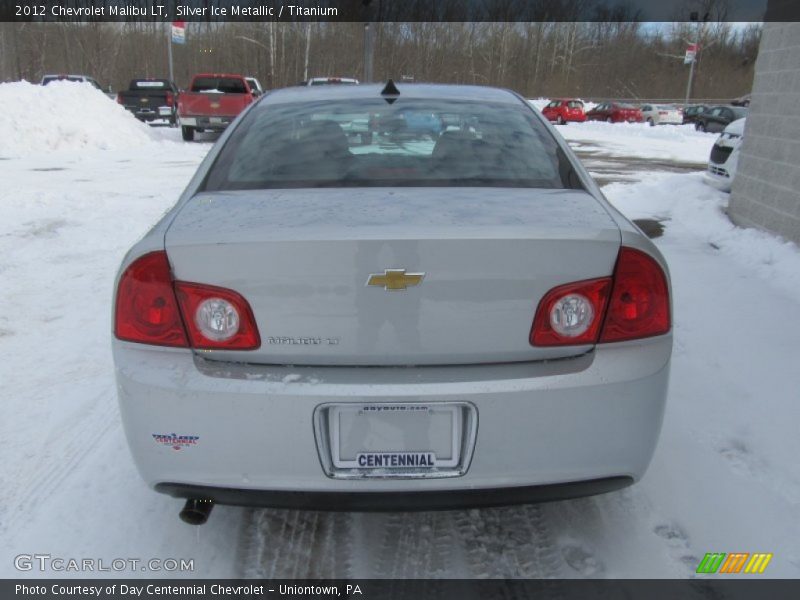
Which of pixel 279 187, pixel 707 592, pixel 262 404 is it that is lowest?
pixel 707 592

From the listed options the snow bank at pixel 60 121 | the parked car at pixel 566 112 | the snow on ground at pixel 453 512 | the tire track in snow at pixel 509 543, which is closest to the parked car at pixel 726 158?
the snow on ground at pixel 453 512

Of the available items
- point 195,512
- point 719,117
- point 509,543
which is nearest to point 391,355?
point 195,512

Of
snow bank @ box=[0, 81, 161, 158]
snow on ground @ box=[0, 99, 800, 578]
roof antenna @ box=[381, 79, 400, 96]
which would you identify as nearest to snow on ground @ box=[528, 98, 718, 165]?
snow bank @ box=[0, 81, 161, 158]

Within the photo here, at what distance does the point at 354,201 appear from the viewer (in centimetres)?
213

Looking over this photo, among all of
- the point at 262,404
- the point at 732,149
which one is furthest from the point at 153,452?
the point at 732,149

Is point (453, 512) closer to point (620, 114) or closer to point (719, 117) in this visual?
point (719, 117)

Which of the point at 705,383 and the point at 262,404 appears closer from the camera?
the point at 262,404

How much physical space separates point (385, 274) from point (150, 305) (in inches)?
27.3

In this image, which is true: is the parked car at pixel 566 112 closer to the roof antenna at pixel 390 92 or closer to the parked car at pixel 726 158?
the parked car at pixel 726 158

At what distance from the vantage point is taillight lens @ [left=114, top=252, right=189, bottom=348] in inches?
74.9

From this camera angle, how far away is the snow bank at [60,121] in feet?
48.6

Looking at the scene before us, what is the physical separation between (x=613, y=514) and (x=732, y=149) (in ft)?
25.0

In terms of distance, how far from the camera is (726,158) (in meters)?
8.73

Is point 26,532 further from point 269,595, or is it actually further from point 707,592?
point 707,592
